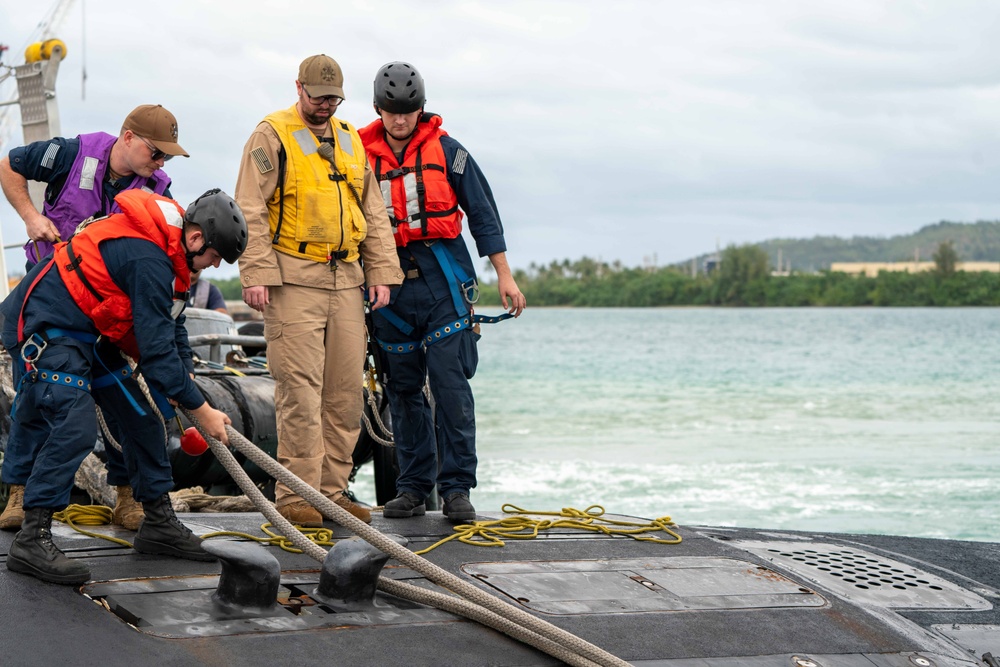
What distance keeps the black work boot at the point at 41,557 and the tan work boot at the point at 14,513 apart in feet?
1.90

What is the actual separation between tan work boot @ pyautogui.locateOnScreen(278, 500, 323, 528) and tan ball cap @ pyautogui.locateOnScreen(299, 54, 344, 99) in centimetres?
169

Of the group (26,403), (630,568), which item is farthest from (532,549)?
(26,403)

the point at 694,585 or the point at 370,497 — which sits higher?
the point at 694,585

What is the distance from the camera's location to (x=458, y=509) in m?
4.90

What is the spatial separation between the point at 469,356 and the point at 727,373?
105 feet

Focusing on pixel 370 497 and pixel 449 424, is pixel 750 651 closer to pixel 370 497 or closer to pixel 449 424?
pixel 449 424

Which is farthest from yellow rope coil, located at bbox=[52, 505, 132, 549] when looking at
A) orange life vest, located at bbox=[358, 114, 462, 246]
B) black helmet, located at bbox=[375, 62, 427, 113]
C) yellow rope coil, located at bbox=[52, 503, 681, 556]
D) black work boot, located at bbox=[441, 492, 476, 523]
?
black helmet, located at bbox=[375, 62, 427, 113]

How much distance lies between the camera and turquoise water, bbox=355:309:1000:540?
13688 mm

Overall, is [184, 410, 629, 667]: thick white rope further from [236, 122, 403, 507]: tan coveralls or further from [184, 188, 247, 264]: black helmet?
[236, 122, 403, 507]: tan coveralls

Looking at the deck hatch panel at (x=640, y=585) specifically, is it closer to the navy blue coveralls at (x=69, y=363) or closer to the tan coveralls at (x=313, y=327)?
the tan coveralls at (x=313, y=327)

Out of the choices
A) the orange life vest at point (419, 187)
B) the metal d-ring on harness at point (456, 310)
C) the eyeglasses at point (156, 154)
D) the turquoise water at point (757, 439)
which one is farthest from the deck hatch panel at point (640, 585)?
the turquoise water at point (757, 439)

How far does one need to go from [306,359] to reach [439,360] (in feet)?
1.96

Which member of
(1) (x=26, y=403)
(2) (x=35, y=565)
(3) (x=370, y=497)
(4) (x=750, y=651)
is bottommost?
(3) (x=370, y=497)

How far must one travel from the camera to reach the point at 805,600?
405cm
